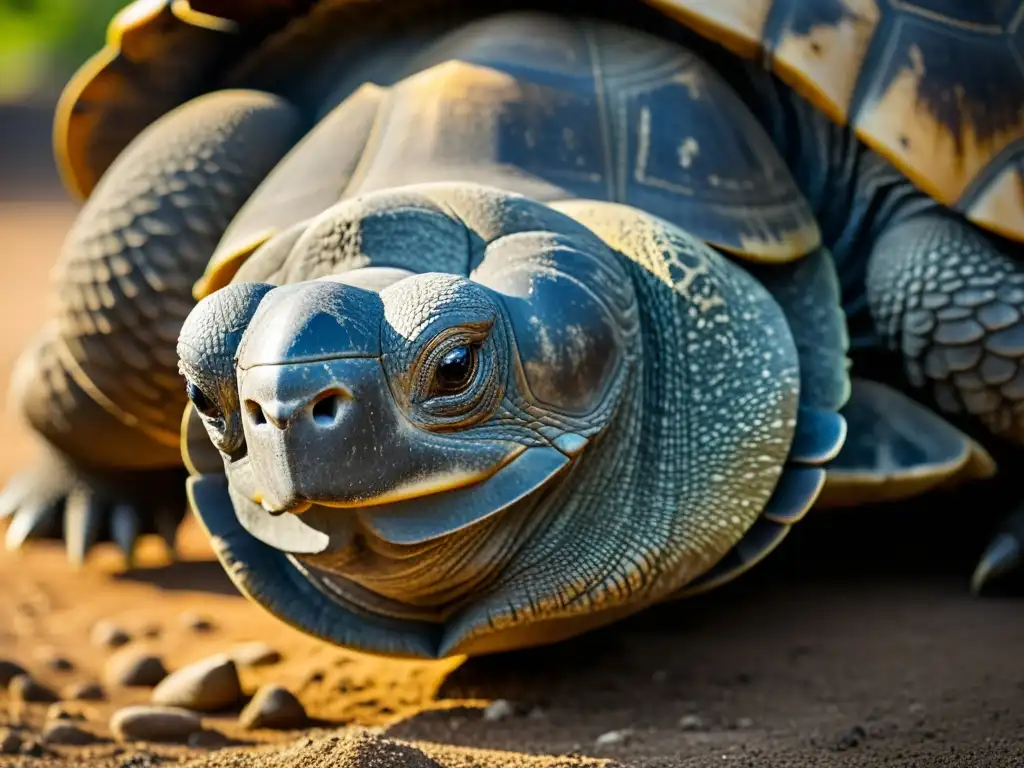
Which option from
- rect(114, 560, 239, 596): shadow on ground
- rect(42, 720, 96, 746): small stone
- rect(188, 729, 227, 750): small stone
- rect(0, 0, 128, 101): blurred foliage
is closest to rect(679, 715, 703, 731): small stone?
rect(188, 729, 227, 750): small stone

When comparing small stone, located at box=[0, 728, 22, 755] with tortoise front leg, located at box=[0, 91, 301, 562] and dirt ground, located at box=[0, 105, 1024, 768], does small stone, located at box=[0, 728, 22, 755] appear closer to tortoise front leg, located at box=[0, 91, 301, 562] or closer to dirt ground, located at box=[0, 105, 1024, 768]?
dirt ground, located at box=[0, 105, 1024, 768]

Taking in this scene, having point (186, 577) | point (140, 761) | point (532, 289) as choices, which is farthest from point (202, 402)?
point (186, 577)

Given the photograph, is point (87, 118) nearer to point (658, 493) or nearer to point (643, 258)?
point (643, 258)

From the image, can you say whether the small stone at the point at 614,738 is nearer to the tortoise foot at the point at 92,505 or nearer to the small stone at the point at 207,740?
the small stone at the point at 207,740

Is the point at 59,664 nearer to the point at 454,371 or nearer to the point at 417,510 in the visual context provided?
the point at 417,510

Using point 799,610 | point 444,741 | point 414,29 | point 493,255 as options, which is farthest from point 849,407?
point 414,29

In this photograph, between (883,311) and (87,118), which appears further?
(87,118)
